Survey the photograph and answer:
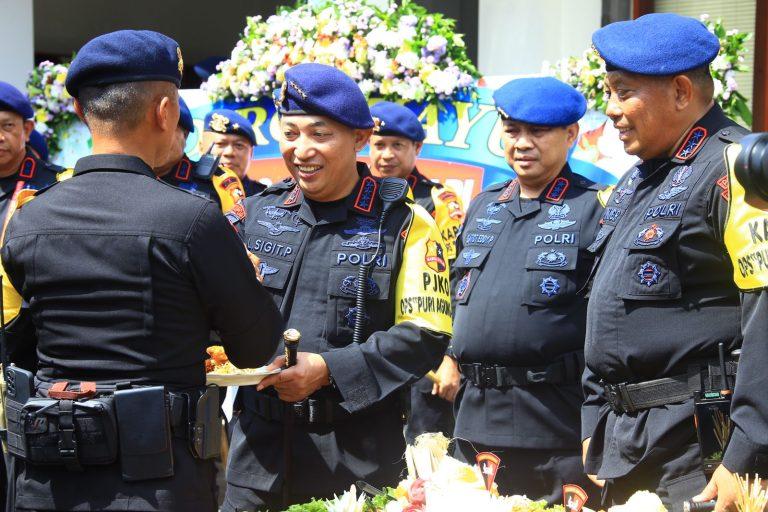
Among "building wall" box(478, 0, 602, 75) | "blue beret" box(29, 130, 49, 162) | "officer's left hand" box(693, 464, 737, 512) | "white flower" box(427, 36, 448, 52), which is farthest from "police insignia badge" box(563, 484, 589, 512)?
"building wall" box(478, 0, 602, 75)

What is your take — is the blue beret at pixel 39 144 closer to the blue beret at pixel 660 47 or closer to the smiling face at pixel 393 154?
the smiling face at pixel 393 154

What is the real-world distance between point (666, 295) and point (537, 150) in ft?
5.65

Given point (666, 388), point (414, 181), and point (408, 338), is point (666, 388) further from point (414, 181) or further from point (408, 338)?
point (414, 181)

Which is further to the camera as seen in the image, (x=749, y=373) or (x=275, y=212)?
(x=275, y=212)

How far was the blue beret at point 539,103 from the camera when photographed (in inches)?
193

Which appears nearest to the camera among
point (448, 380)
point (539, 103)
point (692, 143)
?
point (692, 143)

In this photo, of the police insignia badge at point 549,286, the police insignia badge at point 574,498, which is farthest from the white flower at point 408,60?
the police insignia badge at point 574,498

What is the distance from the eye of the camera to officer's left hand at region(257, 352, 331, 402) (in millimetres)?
3352

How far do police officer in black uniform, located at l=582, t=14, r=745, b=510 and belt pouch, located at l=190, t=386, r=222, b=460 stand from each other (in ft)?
4.21

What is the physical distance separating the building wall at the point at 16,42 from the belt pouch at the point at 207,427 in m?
7.68

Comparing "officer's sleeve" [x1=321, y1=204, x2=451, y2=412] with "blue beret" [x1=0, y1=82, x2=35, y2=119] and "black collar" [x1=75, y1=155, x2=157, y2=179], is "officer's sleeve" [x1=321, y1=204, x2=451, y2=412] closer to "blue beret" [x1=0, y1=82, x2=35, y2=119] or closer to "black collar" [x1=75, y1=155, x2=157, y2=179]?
"black collar" [x1=75, y1=155, x2=157, y2=179]

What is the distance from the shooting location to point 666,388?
329cm

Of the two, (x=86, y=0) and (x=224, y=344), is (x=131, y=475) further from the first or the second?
(x=86, y=0)

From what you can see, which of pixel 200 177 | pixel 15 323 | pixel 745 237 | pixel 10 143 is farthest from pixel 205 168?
pixel 745 237
